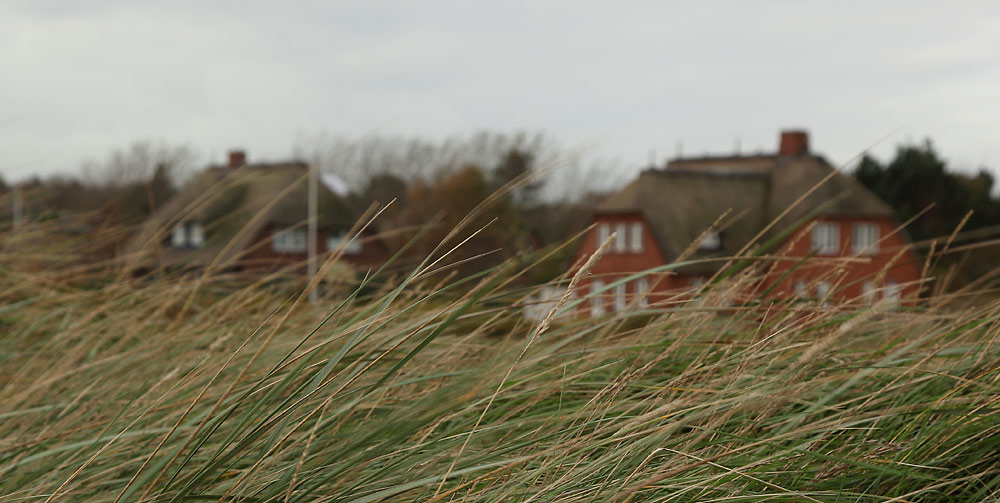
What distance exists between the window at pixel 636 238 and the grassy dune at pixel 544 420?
1081 inches

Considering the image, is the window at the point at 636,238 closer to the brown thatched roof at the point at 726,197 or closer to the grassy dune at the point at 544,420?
the brown thatched roof at the point at 726,197

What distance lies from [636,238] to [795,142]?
27.1ft

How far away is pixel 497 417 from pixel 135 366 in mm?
977

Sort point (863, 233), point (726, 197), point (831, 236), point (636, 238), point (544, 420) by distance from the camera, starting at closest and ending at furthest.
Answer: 1. point (544, 420)
2. point (636, 238)
3. point (863, 233)
4. point (831, 236)
5. point (726, 197)

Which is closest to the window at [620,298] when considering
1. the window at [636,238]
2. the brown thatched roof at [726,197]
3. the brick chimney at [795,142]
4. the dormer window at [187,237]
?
the dormer window at [187,237]

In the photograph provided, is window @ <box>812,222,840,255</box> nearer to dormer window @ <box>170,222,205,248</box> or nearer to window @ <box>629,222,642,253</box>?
window @ <box>629,222,642,253</box>

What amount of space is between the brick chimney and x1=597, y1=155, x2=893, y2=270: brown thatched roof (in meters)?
0.50

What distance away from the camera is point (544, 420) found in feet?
4.23

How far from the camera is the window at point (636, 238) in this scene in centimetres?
2905

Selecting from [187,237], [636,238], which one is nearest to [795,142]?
[636,238]

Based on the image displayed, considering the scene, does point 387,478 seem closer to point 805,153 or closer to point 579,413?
point 579,413

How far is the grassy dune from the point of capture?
1019 mm

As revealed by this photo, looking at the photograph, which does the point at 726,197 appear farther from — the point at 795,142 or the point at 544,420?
the point at 544,420

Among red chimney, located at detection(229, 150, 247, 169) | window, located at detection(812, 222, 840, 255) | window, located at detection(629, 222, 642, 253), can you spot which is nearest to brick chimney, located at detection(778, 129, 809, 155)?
window, located at detection(812, 222, 840, 255)
